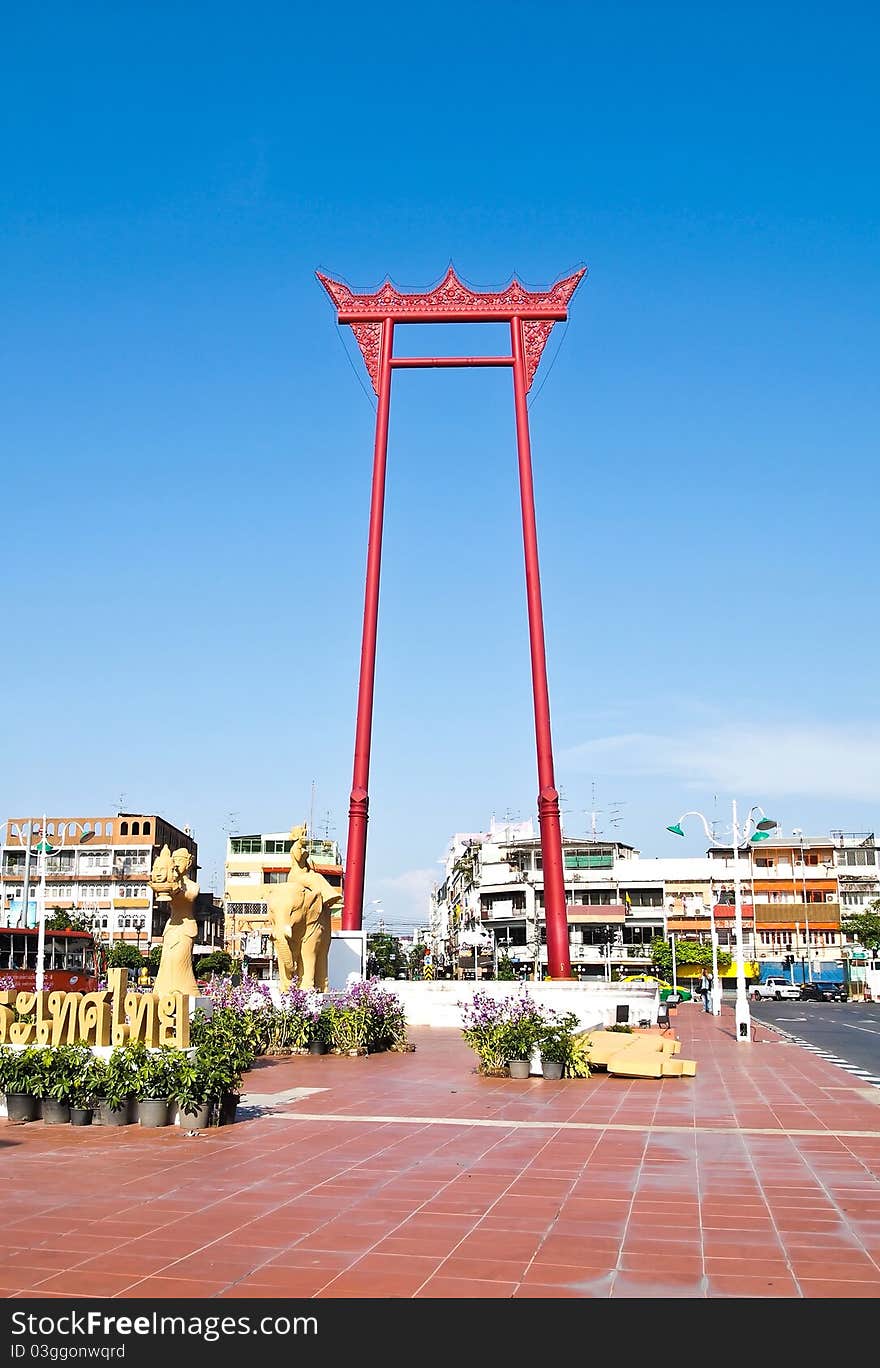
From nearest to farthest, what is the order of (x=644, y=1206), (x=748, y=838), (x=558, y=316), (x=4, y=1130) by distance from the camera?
1. (x=644, y=1206)
2. (x=4, y=1130)
3. (x=748, y=838)
4. (x=558, y=316)

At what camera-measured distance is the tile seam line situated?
1061 centimetres

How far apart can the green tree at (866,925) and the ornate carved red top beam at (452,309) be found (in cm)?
4892

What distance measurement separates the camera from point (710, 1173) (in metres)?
8.48

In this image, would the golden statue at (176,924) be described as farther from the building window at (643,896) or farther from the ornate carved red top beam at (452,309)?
the building window at (643,896)

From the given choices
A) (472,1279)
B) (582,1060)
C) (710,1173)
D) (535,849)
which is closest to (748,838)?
(582,1060)

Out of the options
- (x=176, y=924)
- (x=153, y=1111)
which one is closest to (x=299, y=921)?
(x=176, y=924)

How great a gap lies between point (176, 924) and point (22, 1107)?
11.9ft

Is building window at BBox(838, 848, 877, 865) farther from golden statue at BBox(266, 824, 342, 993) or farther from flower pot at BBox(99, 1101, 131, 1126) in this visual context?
flower pot at BBox(99, 1101, 131, 1126)

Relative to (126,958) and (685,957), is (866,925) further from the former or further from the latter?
(126,958)

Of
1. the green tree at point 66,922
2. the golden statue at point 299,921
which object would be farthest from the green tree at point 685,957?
the golden statue at point 299,921

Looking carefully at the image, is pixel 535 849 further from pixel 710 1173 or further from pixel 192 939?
pixel 710 1173

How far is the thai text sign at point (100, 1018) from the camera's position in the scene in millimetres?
11281

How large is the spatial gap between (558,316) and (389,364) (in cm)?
467

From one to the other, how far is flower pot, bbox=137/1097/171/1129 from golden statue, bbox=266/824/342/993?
29.0 feet
